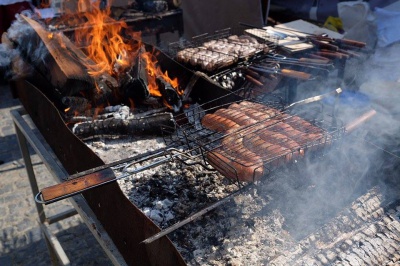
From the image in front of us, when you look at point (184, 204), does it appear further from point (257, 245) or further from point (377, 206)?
point (377, 206)

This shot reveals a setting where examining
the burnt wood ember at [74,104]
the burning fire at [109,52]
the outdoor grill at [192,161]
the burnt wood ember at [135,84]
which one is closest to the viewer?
the outdoor grill at [192,161]

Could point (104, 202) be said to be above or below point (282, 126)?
below

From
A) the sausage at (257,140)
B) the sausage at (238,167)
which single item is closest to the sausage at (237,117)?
the sausage at (257,140)

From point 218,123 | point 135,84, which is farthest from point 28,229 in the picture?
point 218,123

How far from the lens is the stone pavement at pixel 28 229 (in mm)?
5020

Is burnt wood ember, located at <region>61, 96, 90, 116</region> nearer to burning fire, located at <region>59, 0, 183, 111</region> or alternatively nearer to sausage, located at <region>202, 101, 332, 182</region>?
burning fire, located at <region>59, 0, 183, 111</region>

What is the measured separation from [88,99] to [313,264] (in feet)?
8.67

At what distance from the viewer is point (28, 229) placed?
5.45m

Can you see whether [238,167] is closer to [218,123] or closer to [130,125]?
[218,123]

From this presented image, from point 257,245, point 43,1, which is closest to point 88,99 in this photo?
point 257,245

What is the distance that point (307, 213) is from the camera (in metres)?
2.42

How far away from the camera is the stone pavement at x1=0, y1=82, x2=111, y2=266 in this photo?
502 centimetres

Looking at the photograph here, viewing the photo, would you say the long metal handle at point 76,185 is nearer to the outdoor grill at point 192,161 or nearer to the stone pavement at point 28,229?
the outdoor grill at point 192,161

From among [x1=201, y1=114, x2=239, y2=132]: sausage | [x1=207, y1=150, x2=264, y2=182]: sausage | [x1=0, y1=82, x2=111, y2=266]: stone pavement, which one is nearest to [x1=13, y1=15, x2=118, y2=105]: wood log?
[x1=201, y1=114, x2=239, y2=132]: sausage
